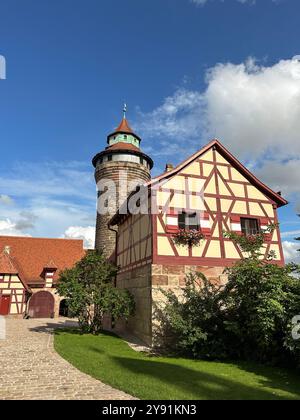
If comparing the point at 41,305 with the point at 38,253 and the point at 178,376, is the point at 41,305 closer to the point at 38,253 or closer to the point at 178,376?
the point at 38,253

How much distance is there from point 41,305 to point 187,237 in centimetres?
1774

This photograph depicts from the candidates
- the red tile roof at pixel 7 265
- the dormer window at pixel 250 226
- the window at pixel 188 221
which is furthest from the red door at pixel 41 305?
the dormer window at pixel 250 226

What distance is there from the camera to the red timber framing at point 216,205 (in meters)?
12.4

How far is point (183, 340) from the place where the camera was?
10148 millimetres

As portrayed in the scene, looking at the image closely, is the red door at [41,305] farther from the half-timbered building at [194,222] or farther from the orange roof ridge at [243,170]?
the orange roof ridge at [243,170]

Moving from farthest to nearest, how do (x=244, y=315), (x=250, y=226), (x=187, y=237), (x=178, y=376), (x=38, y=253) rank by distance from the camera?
(x=38, y=253), (x=250, y=226), (x=187, y=237), (x=244, y=315), (x=178, y=376)

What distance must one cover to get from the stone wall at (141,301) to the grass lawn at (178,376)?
54.2 inches

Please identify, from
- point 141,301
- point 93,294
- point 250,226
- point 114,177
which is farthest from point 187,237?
point 114,177

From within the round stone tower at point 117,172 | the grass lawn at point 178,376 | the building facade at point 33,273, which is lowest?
the grass lawn at point 178,376

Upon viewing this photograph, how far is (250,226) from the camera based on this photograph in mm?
14188

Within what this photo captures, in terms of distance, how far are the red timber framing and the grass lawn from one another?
3.78m

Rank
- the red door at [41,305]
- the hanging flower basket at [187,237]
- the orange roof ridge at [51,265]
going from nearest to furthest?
the hanging flower basket at [187,237] → the red door at [41,305] → the orange roof ridge at [51,265]

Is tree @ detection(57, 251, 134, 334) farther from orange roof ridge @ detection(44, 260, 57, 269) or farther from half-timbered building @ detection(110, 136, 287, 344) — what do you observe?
orange roof ridge @ detection(44, 260, 57, 269)
